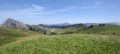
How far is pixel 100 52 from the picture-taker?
A: 11625 mm

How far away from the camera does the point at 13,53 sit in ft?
42.9

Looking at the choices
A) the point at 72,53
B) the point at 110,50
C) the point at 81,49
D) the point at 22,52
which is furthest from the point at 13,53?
the point at 110,50

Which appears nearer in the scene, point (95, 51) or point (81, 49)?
point (95, 51)

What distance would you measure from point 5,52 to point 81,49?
1149 centimetres

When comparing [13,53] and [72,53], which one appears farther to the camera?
[13,53]

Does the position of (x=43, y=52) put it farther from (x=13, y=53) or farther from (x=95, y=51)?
(x=95, y=51)

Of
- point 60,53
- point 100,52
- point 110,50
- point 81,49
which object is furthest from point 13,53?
point 110,50

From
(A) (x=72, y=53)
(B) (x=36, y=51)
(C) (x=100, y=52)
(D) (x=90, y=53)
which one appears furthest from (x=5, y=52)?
(C) (x=100, y=52)

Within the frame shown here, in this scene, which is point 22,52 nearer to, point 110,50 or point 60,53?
point 60,53

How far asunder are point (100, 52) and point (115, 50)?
6.95ft

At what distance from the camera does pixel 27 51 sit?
1327cm

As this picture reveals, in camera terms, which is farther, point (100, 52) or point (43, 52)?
point (43, 52)

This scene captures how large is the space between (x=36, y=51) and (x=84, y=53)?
22.8 ft

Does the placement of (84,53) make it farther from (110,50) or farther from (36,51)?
(36,51)
